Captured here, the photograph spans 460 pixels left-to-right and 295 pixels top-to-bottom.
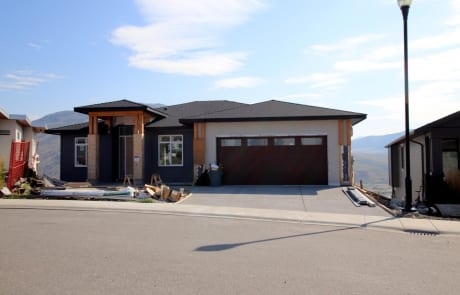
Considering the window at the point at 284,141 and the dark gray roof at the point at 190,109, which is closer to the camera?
the window at the point at 284,141

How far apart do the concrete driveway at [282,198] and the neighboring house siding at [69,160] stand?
8.60 meters

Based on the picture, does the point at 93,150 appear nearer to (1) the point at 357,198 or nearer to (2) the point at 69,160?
(2) the point at 69,160

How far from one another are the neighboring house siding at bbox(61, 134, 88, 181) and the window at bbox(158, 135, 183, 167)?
193 inches

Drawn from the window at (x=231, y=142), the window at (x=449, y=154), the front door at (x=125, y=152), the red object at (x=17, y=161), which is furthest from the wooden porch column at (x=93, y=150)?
the window at (x=449, y=154)

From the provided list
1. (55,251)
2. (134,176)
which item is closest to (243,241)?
(55,251)

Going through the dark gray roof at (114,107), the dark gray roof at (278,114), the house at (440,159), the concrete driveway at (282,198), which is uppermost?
the dark gray roof at (114,107)

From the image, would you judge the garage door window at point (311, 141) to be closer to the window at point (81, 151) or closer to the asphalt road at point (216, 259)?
the asphalt road at point (216, 259)

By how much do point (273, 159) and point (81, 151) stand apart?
1141 centimetres

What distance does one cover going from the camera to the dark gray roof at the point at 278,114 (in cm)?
2262

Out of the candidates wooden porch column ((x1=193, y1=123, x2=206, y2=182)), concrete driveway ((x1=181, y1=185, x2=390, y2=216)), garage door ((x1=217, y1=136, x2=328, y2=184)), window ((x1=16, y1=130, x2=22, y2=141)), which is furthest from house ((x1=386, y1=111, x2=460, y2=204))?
window ((x1=16, y1=130, x2=22, y2=141))

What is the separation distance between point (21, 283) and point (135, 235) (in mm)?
4065

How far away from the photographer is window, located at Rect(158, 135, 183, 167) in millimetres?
25859

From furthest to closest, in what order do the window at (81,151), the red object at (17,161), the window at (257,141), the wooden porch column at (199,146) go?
the window at (81,151) < the wooden porch column at (199,146) < the window at (257,141) < the red object at (17,161)

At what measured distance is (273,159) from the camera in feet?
76.9
